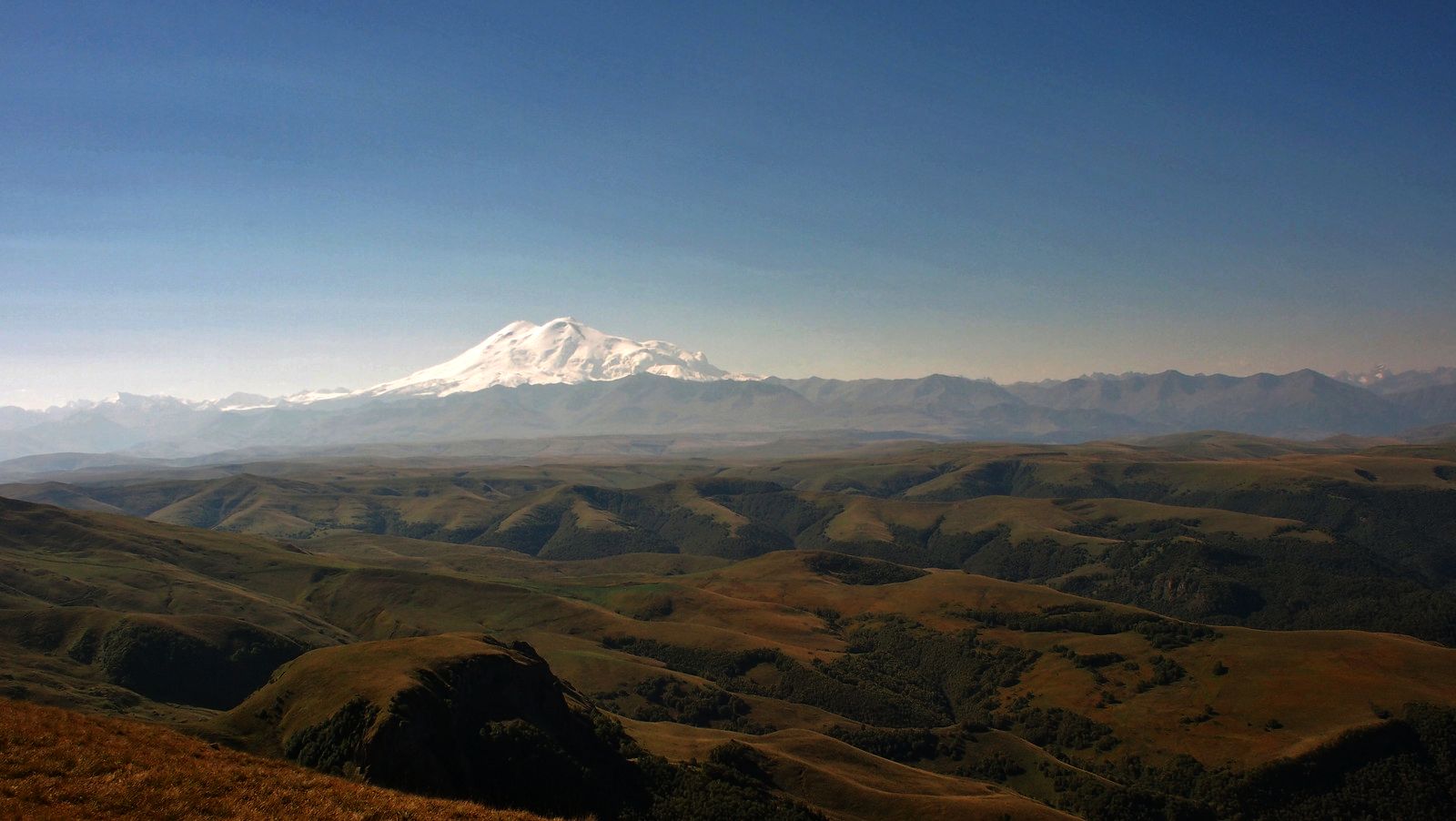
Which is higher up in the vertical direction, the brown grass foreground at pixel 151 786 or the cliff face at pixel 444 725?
the brown grass foreground at pixel 151 786

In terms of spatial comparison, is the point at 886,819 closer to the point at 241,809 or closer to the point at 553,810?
the point at 553,810

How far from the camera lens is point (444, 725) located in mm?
108938

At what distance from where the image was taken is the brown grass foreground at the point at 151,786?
119 ft

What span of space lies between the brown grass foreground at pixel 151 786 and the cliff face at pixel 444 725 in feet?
176

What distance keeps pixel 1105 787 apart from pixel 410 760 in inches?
6573

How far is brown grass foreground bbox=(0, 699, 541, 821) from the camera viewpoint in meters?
36.4

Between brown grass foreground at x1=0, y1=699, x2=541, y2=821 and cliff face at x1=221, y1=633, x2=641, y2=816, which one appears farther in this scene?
cliff face at x1=221, y1=633, x2=641, y2=816

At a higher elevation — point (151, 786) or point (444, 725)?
point (151, 786)

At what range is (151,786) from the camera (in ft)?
127

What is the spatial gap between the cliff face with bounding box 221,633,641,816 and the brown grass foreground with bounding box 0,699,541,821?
53757mm

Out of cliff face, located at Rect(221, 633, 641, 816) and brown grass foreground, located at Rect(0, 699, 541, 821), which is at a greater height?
brown grass foreground, located at Rect(0, 699, 541, 821)

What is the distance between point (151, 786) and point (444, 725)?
245 feet

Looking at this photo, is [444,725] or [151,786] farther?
[444,725]

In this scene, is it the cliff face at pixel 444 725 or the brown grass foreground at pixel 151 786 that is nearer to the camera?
the brown grass foreground at pixel 151 786
